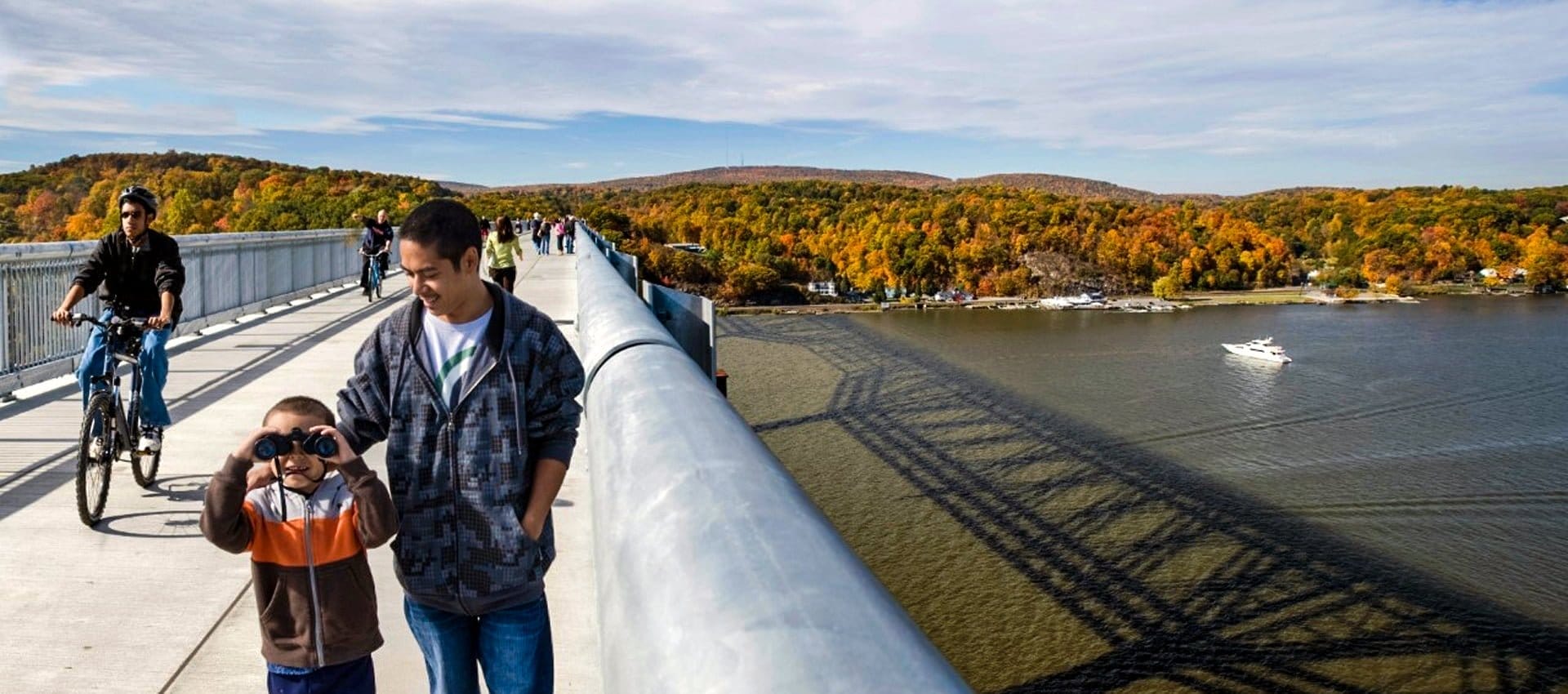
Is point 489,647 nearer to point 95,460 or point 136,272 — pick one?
point 95,460

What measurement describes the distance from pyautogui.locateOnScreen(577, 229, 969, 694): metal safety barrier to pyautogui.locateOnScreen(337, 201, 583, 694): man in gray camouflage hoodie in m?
0.35

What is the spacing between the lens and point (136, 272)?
546cm

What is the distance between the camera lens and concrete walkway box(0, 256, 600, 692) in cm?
360

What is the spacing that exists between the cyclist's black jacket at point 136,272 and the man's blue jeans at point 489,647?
353 cm

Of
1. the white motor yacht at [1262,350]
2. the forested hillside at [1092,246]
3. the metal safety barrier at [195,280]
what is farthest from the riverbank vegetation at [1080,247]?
the metal safety barrier at [195,280]

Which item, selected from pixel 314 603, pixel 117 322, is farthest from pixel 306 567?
pixel 117 322

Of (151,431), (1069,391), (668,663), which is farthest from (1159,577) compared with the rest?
(668,663)

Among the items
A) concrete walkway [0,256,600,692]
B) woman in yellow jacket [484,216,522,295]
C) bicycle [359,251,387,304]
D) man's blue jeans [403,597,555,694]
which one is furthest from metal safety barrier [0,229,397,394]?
man's blue jeans [403,597,555,694]

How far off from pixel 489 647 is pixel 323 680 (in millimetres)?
391

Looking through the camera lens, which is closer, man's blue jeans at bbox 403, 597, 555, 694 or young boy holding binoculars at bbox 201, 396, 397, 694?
young boy holding binoculars at bbox 201, 396, 397, 694

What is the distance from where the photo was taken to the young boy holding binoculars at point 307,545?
2.41 meters

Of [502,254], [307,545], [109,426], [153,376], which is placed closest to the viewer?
[307,545]

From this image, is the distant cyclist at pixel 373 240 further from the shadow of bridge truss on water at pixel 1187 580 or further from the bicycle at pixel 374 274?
the shadow of bridge truss on water at pixel 1187 580

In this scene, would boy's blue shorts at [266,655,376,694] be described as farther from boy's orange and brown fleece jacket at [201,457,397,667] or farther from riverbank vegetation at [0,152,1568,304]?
riverbank vegetation at [0,152,1568,304]
